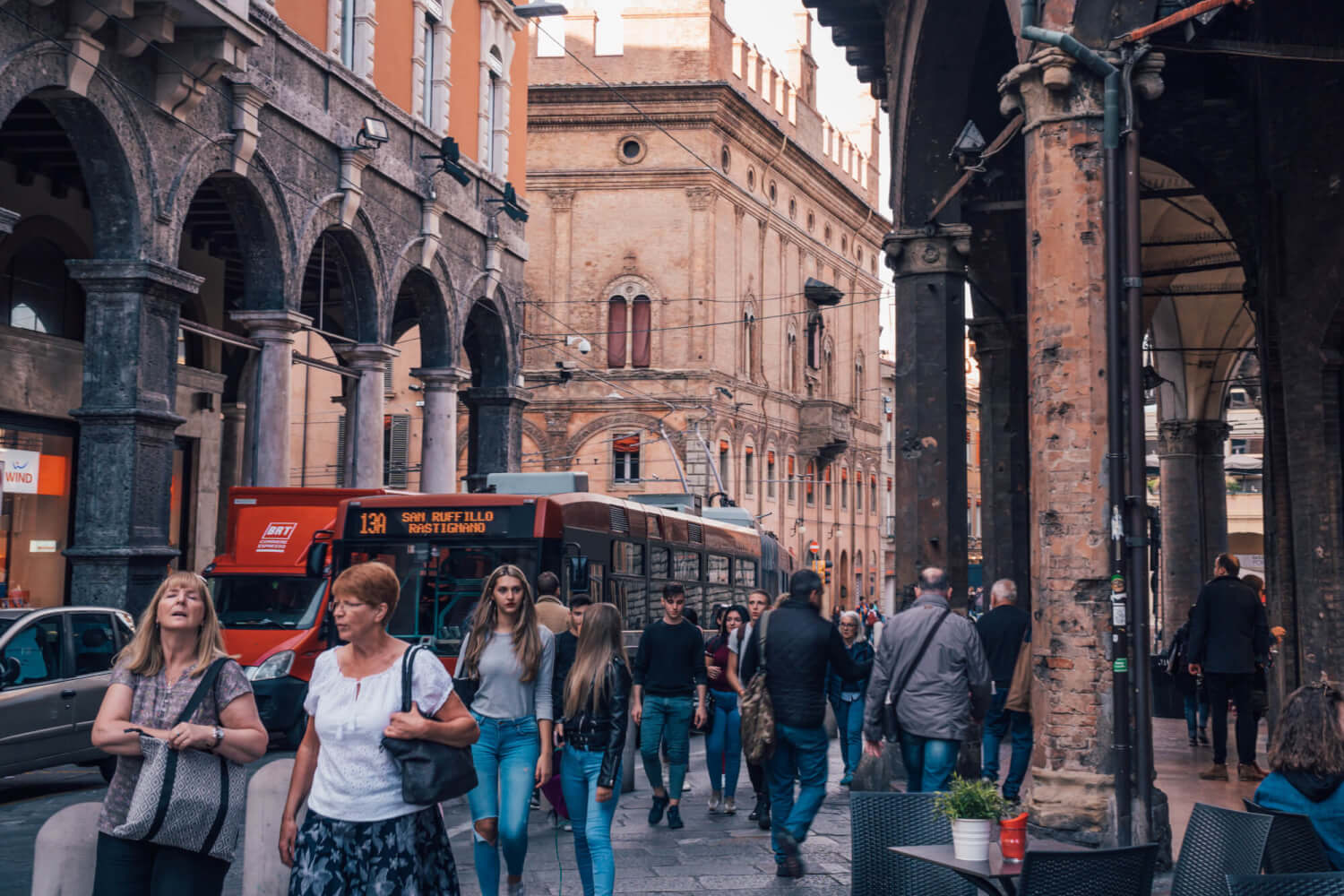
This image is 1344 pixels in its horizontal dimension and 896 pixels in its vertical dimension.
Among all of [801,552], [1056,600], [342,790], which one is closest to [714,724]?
[1056,600]

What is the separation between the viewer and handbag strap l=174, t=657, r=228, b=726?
4.69m

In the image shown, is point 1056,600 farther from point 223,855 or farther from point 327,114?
point 327,114

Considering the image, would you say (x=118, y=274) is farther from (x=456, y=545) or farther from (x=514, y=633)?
A: (x=514, y=633)

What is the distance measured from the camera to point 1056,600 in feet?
28.2

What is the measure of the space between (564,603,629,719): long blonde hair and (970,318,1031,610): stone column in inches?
455

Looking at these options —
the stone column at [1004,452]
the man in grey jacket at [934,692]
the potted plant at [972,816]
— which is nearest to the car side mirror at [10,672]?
the man in grey jacket at [934,692]

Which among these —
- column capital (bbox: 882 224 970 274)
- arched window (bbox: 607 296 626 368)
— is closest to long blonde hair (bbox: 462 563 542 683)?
column capital (bbox: 882 224 970 274)

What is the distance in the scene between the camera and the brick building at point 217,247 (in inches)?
635

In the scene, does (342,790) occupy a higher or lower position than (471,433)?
lower

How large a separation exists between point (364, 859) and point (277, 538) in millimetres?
12812

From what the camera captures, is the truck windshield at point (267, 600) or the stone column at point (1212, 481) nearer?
the truck windshield at point (267, 600)

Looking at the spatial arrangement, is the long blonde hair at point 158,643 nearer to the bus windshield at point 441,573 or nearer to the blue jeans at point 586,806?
the blue jeans at point 586,806

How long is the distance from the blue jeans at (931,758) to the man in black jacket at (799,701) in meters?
0.48

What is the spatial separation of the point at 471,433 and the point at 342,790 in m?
23.6
